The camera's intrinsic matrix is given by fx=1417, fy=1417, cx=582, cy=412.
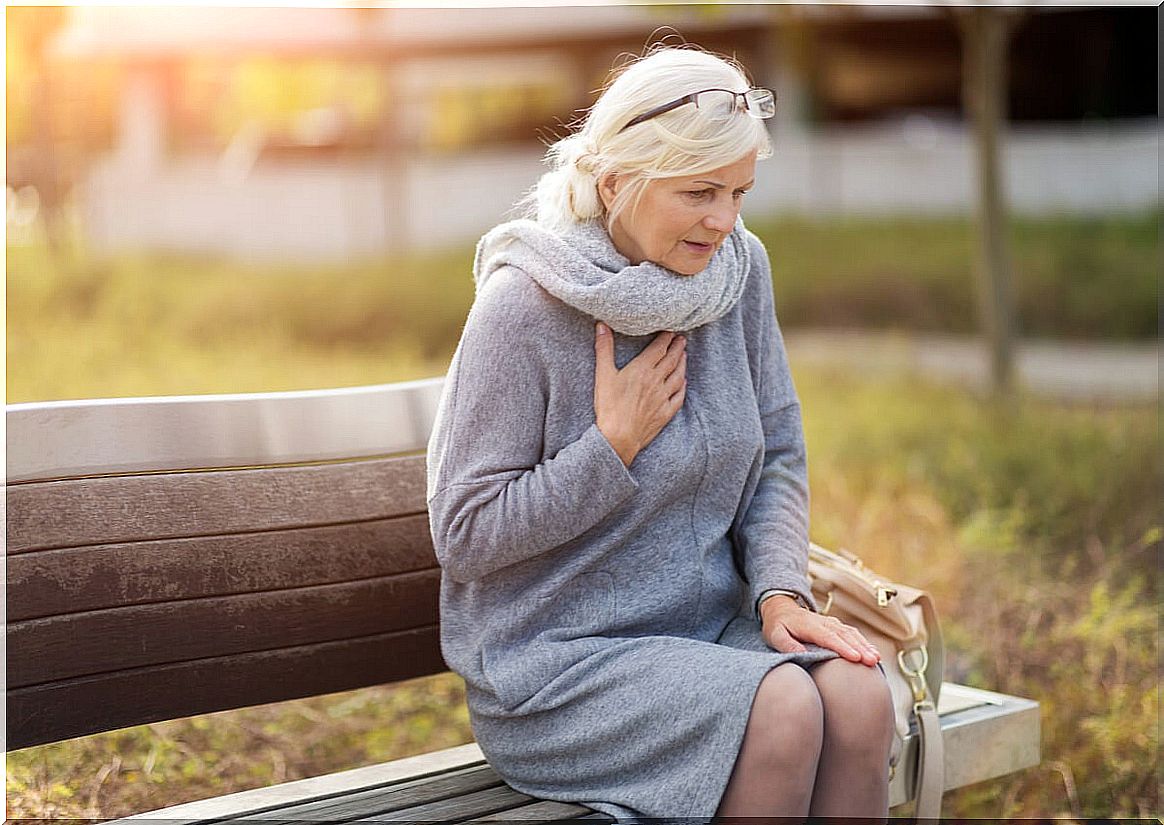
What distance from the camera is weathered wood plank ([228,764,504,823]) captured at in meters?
2.30

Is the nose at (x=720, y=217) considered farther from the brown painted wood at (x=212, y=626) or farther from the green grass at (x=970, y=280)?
the green grass at (x=970, y=280)

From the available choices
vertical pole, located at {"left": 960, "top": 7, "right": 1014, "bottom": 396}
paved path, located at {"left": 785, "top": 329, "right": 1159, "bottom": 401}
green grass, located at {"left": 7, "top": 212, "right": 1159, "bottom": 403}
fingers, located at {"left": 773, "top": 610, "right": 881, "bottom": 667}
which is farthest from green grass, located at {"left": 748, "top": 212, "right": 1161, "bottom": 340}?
fingers, located at {"left": 773, "top": 610, "right": 881, "bottom": 667}

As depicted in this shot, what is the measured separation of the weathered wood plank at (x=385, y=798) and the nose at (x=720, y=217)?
101 cm

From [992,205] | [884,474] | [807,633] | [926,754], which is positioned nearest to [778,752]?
[807,633]

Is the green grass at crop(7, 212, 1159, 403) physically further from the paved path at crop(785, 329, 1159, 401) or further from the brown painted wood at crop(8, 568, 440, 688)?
the brown painted wood at crop(8, 568, 440, 688)

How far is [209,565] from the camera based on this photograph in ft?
8.27

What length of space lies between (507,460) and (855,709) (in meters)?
0.67

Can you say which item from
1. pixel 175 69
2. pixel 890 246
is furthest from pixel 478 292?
pixel 175 69

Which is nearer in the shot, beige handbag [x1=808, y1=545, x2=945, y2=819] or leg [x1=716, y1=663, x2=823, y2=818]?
leg [x1=716, y1=663, x2=823, y2=818]

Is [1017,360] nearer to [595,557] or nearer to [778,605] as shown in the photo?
[778,605]

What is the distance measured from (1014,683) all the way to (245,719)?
6.84 feet

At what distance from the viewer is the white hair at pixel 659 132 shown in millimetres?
2246

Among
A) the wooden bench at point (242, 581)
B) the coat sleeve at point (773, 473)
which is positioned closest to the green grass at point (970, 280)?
the wooden bench at point (242, 581)

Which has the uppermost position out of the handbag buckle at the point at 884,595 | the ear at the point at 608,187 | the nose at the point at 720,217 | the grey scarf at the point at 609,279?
the ear at the point at 608,187
